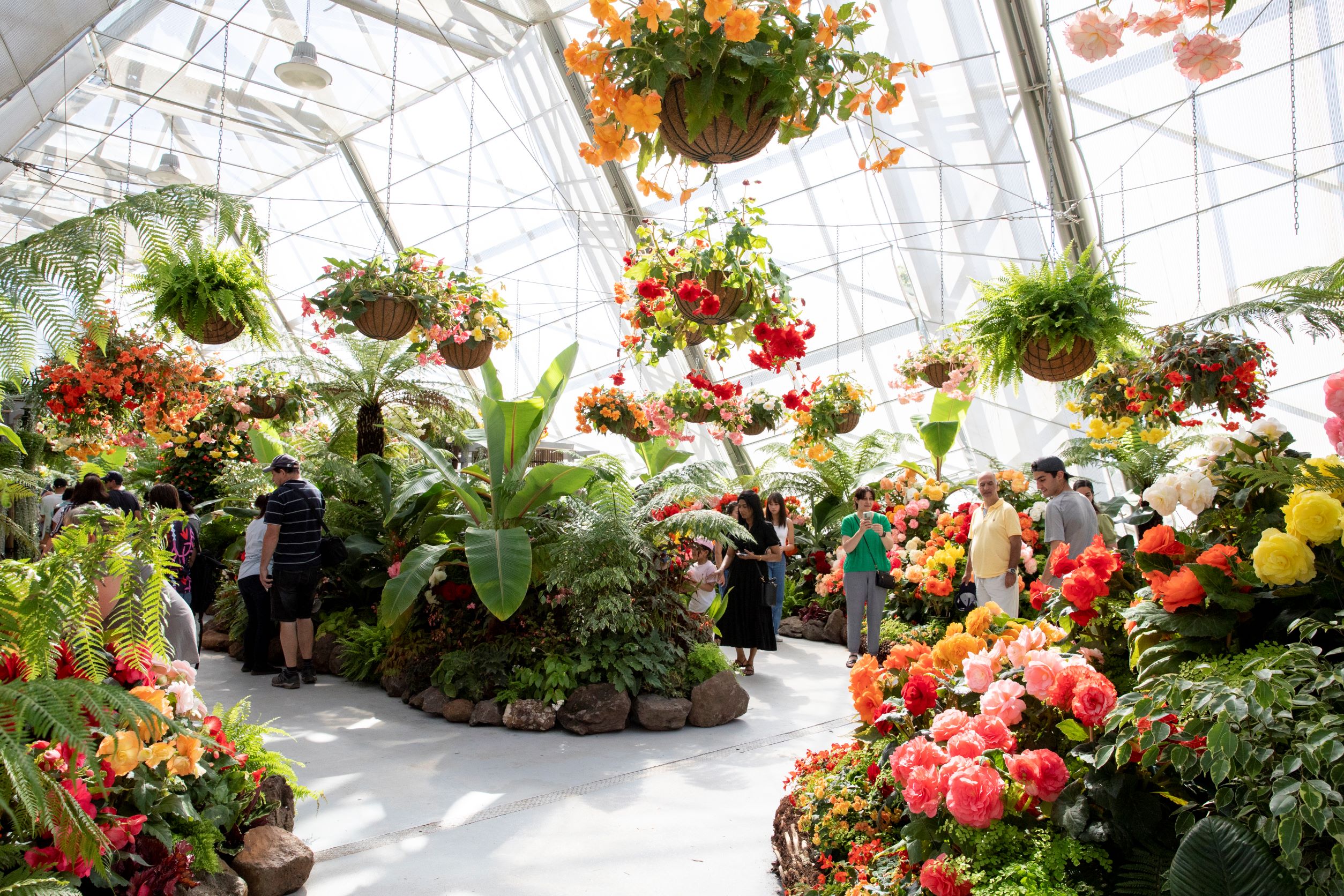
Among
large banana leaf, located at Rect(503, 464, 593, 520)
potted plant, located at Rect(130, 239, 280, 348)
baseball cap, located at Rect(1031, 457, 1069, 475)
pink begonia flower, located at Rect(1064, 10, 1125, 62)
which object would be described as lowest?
baseball cap, located at Rect(1031, 457, 1069, 475)

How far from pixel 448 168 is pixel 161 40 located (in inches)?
146

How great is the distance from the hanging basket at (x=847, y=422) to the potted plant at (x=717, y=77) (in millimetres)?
6217

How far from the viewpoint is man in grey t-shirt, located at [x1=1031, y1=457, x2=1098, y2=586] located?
5562 millimetres

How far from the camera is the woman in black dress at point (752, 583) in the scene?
6715mm

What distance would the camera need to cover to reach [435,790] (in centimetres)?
408

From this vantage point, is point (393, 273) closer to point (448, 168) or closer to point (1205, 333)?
point (1205, 333)

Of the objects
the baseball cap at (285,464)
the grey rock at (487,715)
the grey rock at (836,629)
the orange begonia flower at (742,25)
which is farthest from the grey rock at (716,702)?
the orange begonia flower at (742,25)

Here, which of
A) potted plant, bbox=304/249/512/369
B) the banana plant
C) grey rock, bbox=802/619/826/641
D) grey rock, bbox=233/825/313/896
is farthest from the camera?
grey rock, bbox=802/619/826/641

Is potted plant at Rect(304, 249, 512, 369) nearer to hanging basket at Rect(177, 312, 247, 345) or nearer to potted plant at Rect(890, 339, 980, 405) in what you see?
hanging basket at Rect(177, 312, 247, 345)

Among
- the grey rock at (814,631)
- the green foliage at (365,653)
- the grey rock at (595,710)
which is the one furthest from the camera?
the grey rock at (814,631)

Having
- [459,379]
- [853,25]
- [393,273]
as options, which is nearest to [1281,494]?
[853,25]

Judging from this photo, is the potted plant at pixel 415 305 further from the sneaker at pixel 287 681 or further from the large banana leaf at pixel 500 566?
the sneaker at pixel 287 681

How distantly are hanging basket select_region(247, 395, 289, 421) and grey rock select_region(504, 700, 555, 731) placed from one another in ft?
17.0

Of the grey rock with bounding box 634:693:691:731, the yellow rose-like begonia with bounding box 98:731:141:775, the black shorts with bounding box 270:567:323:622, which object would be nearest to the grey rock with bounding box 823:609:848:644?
the grey rock with bounding box 634:693:691:731
